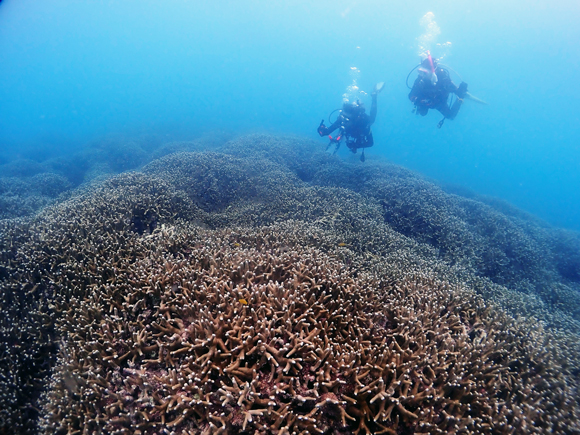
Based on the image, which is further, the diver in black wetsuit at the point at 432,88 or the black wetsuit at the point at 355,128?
the black wetsuit at the point at 355,128

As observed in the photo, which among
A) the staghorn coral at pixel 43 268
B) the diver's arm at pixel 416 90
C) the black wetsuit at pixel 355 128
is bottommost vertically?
the staghorn coral at pixel 43 268

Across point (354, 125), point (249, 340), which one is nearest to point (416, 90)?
point (354, 125)

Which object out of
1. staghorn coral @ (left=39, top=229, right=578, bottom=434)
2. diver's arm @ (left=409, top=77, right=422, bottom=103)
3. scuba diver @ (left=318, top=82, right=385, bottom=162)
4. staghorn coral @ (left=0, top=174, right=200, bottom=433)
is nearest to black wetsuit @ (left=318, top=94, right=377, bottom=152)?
scuba diver @ (left=318, top=82, right=385, bottom=162)

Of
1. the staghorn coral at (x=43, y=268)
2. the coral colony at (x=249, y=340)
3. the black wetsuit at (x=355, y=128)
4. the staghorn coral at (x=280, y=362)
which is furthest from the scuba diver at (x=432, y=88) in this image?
the staghorn coral at (x=43, y=268)

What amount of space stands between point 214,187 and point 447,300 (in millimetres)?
9054

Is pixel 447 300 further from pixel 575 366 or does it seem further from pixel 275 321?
pixel 275 321

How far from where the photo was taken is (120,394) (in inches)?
113

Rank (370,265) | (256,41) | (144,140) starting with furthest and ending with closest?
(256,41), (144,140), (370,265)

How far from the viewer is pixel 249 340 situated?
302cm

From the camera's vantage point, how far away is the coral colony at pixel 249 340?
2770 millimetres

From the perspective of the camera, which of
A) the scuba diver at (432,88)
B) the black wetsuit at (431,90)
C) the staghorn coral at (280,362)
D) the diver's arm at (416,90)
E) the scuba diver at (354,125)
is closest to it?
the staghorn coral at (280,362)

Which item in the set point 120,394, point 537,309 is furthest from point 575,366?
point 120,394

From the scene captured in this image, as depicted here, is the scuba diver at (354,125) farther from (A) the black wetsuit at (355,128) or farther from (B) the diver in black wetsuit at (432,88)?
(B) the diver in black wetsuit at (432,88)

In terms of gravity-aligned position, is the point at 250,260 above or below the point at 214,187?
below
